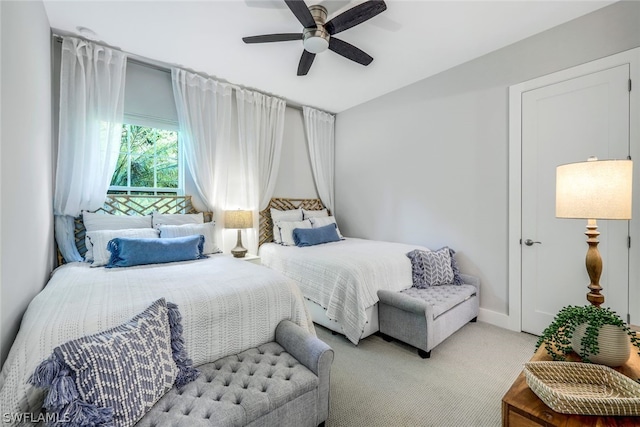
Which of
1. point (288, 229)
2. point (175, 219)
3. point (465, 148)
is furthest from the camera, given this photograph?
point (288, 229)

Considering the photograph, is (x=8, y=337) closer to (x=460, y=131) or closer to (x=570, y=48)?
(x=460, y=131)

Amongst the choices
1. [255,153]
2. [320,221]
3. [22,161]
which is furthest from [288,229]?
[22,161]

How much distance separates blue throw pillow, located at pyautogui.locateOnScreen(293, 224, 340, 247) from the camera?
3.63 m

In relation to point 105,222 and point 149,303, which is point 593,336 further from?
point 105,222

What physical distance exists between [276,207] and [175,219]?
1.59 metres

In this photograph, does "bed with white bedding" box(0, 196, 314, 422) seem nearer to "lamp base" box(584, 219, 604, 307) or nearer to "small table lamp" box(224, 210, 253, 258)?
"small table lamp" box(224, 210, 253, 258)

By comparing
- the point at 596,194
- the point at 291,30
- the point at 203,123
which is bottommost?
the point at 596,194

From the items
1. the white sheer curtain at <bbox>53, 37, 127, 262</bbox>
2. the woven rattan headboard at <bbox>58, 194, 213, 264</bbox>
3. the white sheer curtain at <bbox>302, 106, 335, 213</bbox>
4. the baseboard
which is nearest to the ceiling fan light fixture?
the white sheer curtain at <bbox>53, 37, 127, 262</bbox>

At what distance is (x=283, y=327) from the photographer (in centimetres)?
172

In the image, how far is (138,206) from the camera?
10.3ft

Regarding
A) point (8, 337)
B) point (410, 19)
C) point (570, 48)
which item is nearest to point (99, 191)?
point (8, 337)

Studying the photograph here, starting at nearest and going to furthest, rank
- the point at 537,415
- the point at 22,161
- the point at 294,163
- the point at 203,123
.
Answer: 1. the point at 537,415
2. the point at 22,161
3. the point at 203,123
4. the point at 294,163

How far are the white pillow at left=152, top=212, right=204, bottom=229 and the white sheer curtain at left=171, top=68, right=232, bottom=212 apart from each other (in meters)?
0.34

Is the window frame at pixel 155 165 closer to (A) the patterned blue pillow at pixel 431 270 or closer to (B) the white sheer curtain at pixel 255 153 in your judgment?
(B) the white sheer curtain at pixel 255 153
